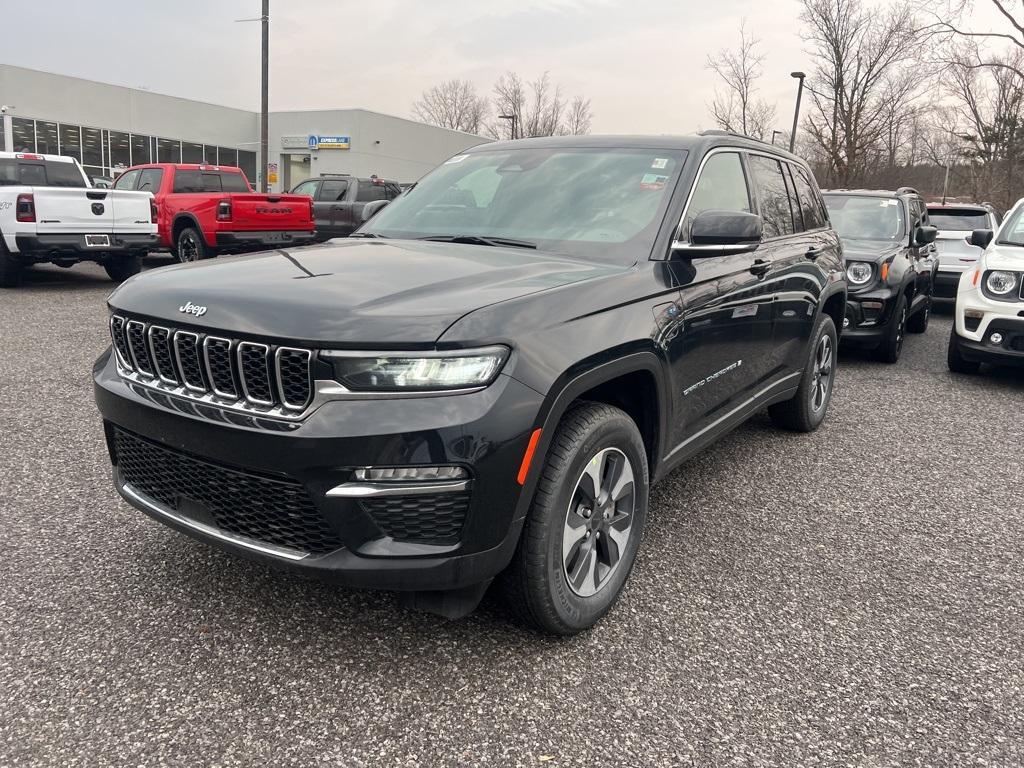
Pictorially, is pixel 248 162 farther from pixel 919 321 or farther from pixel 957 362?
pixel 957 362

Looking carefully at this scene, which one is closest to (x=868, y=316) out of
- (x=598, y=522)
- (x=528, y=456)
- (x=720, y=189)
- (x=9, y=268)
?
(x=720, y=189)

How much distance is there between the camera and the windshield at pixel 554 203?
3.27 meters

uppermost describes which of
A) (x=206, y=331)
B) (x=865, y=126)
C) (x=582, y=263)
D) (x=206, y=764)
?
(x=865, y=126)

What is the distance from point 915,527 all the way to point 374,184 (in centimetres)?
1477

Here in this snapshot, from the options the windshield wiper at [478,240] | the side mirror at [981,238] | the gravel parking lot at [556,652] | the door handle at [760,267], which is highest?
the side mirror at [981,238]

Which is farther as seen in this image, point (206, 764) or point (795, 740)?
point (795, 740)

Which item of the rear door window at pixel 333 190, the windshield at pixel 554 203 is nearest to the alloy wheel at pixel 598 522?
the windshield at pixel 554 203

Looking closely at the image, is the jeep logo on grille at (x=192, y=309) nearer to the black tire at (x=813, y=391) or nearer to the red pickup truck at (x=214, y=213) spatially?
the black tire at (x=813, y=391)

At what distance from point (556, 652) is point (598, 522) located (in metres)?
0.47

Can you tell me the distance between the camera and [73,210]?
10.4 meters

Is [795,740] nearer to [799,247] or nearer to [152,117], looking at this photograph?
[799,247]

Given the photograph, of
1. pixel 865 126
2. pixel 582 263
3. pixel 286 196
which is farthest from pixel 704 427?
pixel 865 126

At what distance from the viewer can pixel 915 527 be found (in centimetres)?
395

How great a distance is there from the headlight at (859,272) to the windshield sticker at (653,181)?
17.0 feet
